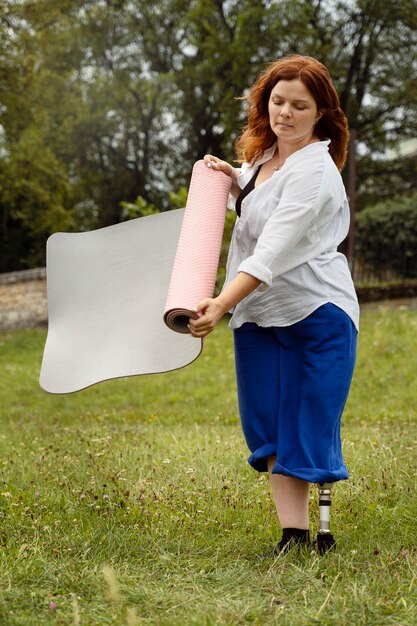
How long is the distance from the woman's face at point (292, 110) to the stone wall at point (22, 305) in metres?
13.9

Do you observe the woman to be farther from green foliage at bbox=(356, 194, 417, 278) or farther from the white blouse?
green foliage at bbox=(356, 194, 417, 278)

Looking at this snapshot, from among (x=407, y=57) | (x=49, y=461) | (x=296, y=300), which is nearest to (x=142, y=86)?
(x=407, y=57)

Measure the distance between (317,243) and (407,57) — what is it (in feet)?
71.8

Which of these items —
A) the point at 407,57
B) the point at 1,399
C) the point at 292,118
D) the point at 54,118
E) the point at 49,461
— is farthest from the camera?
the point at 54,118

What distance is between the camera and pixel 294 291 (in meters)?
3.18

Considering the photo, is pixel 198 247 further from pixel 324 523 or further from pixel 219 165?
→ pixel 324 523

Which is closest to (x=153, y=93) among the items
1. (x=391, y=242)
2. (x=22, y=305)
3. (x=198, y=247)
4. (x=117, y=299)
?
(x=22, y=305)

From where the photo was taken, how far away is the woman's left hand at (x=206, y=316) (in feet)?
9.42

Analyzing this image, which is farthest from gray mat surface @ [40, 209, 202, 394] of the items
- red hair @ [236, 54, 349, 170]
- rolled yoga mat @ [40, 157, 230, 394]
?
red hair @ [236, 54, 349, 170]

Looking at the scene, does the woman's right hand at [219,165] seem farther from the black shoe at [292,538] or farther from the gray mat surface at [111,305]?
the black shoe at [292,538]

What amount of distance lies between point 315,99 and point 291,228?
53 cm

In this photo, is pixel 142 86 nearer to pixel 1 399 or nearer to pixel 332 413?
pixel 1 399

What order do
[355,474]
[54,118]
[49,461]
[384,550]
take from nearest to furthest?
[384,550]
[355,474]
[49,461]
[54,118]

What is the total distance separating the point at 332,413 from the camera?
323cm
